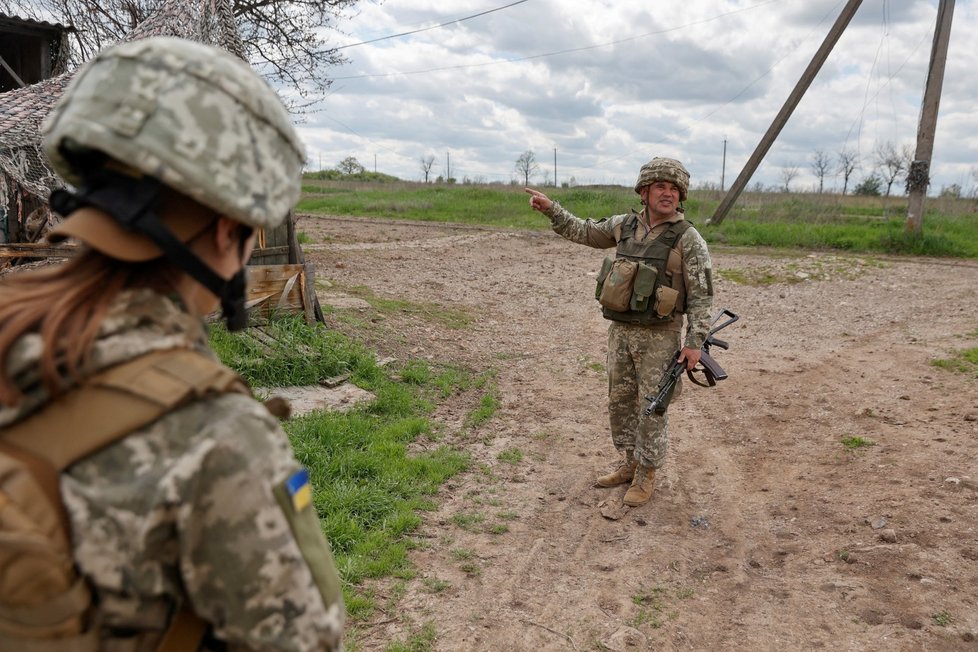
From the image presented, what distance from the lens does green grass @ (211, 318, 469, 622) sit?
4.05m

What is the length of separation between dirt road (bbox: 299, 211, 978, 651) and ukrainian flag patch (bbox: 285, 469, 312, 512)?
7.91 feet

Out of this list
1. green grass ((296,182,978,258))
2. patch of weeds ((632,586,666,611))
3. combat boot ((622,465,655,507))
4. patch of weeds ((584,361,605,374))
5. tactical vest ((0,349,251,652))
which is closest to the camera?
tactical vest ((0,349,251,652))

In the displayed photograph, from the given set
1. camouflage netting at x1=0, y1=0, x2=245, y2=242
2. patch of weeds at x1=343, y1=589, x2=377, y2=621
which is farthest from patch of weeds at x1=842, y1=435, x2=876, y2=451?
camouflage netting at x1=0, y1=0, x2=245, y2=242

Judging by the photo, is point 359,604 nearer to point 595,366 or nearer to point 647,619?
point 647,619

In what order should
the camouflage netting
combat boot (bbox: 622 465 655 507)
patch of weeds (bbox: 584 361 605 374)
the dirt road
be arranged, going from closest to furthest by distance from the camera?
the dirt road
combat boot (bbox: 622 465 655 507)
the camouflage netting
patch of weeds (bbox: 584 361 605 374)

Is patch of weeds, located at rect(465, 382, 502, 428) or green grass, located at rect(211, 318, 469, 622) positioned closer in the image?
green grass, located at rect(211, 318, 469, 622)

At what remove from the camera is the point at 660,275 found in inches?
182

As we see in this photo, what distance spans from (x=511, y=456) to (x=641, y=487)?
3.56 feet

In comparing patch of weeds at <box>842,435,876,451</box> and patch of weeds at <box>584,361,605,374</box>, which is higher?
patch of weeds at <box>584,361,605,374</box>

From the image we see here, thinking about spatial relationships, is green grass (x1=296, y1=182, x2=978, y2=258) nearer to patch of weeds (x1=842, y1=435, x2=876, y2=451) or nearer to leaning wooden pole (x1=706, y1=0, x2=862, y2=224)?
leaning wooden pole (x1=706, y1=0, x2=862, y2=224)

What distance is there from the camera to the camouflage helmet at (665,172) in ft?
14.8

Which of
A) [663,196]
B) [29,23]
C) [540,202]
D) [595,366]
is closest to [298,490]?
[663,196]

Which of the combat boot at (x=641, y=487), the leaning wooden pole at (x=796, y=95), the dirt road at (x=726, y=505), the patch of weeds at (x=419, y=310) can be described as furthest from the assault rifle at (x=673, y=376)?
the leaning wooden pole at (x=796, y=95)

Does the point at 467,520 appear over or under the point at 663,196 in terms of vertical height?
under
